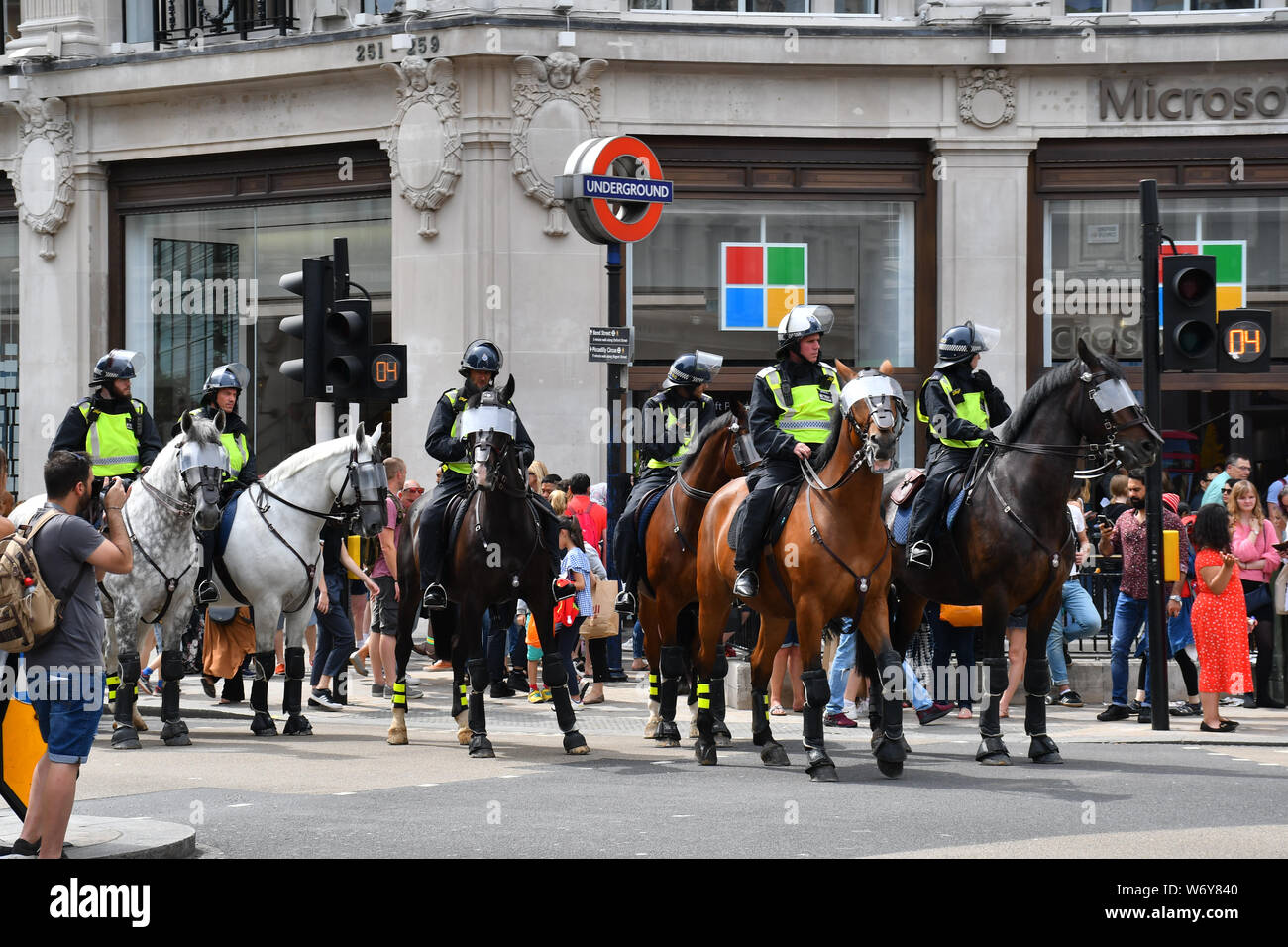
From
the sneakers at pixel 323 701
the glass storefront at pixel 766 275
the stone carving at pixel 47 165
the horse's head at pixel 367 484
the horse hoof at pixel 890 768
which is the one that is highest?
the stone carving at pixel 47 165

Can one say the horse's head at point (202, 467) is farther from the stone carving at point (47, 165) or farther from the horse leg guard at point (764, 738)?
the stone carving at point (47, 165)

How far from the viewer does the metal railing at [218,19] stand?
23.5 m

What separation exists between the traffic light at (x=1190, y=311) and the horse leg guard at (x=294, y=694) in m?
6.89

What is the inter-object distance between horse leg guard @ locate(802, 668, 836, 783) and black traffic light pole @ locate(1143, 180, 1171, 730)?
378cm

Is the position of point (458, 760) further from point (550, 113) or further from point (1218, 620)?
point (550, 113)

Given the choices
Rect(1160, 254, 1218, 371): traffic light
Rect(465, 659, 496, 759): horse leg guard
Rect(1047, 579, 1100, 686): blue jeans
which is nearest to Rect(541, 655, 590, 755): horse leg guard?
Rect(465, 659, 496, 759): horse leg guard

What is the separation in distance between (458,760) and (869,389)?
3.94m

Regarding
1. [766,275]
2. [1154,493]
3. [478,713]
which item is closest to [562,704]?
[478,713]

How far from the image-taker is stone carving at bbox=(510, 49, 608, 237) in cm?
2198

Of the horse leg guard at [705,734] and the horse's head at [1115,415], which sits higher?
the horse's head at [1115,415]

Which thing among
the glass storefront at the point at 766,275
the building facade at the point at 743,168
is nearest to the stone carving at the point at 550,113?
the building facade at the point at 743,168

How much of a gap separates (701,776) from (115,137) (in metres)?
16.3

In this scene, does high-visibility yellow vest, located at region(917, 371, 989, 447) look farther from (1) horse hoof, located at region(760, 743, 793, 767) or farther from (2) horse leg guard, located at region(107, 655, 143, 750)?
(2) horse leg guard, located at region(107, 655, 143, 750)

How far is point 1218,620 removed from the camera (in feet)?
47.7
